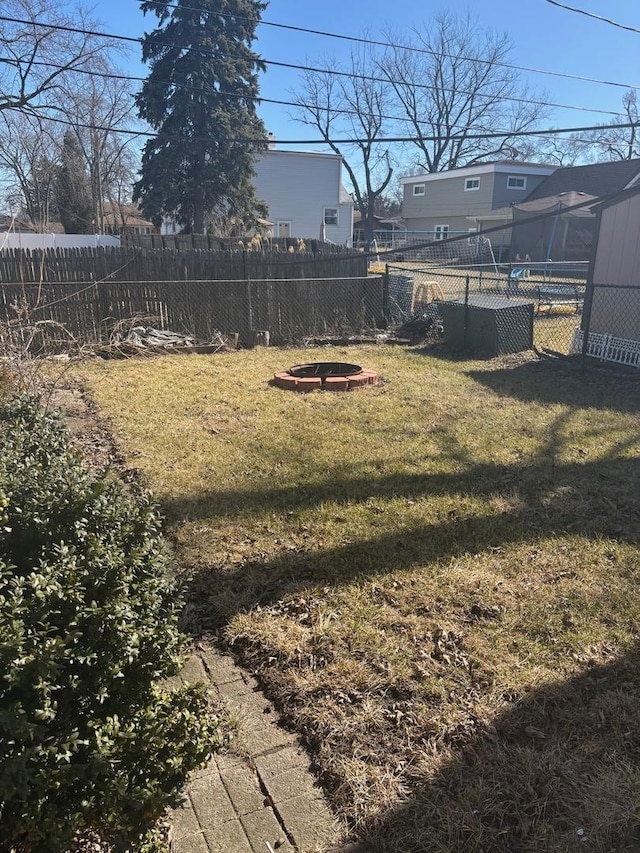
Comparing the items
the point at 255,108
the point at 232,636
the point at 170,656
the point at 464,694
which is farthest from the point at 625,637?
the point at 255,108

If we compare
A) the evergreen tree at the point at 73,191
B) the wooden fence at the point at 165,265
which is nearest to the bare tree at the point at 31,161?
the evergreen tree at the point at 73,191

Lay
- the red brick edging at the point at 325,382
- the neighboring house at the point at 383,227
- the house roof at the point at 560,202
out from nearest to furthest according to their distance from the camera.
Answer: the red brick edging at the point at 325,382 < the house roof at the point at 560,202 < the neighboring house at the point at 383,227

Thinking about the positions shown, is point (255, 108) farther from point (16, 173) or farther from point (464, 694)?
point (464, 694)

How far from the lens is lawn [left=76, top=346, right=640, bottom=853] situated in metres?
1.97

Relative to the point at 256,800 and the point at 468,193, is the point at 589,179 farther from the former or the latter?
the point at 256,800

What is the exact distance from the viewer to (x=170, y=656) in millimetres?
1806

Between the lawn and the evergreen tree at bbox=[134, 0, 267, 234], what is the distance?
16.3 m

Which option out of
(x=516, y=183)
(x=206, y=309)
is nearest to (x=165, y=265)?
(x=206, y=309)

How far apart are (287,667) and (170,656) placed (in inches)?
36.4

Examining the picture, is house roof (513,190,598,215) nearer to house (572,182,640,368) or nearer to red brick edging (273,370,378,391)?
house (572,182,640,368)

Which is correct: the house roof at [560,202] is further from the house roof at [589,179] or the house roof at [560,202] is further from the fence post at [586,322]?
the fence post at [586,322]

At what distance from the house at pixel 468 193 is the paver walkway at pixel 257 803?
31.4 meters

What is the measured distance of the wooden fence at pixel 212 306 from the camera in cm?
989

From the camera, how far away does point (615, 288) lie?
8430 millimetres
